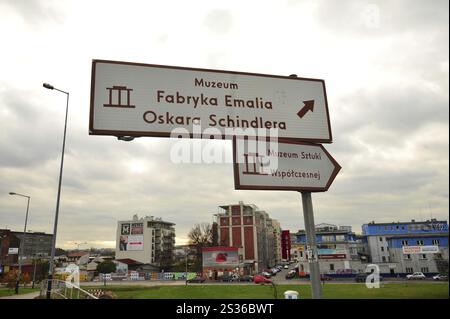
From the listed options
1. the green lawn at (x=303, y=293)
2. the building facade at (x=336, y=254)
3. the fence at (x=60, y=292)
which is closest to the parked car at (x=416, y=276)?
the building facade at (x=336, y=254)

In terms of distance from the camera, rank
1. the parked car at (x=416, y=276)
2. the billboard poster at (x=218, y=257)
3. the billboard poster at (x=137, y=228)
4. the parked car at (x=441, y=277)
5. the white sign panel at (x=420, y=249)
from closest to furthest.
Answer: the parked car at (x=441, y=277), the parked car at (x=416, y=276), the white sign panel at (x=420, y=249), the billboard poster at (x=218, y=257), the billboard poster at (x=137, y=228)

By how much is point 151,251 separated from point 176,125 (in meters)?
106

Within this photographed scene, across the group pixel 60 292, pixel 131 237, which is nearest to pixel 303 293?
pixel 60 292

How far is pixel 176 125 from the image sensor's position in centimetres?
390

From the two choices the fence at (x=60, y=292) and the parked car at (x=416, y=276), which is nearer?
the fence at (x=60, y=292)

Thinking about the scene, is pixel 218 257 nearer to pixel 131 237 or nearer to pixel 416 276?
pixel 131 237

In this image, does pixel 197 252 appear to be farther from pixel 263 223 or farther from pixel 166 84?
pixel 166 84

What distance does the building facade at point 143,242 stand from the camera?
10056cm

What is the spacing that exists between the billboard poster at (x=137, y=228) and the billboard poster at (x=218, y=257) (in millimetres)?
36117

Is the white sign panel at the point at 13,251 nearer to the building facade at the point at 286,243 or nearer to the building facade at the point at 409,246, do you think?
the building facade at the point at 409,246

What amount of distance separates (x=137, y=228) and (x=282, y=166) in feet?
347

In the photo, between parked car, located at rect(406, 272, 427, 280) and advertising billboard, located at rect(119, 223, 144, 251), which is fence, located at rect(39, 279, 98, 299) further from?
advertising billboard, located at rect(119, 223, 144, 251)

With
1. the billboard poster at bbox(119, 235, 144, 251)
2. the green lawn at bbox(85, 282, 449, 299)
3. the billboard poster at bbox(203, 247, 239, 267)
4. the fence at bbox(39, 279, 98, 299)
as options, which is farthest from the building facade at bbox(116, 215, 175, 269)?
the fence at bbox(39, 279, 98, 299)
